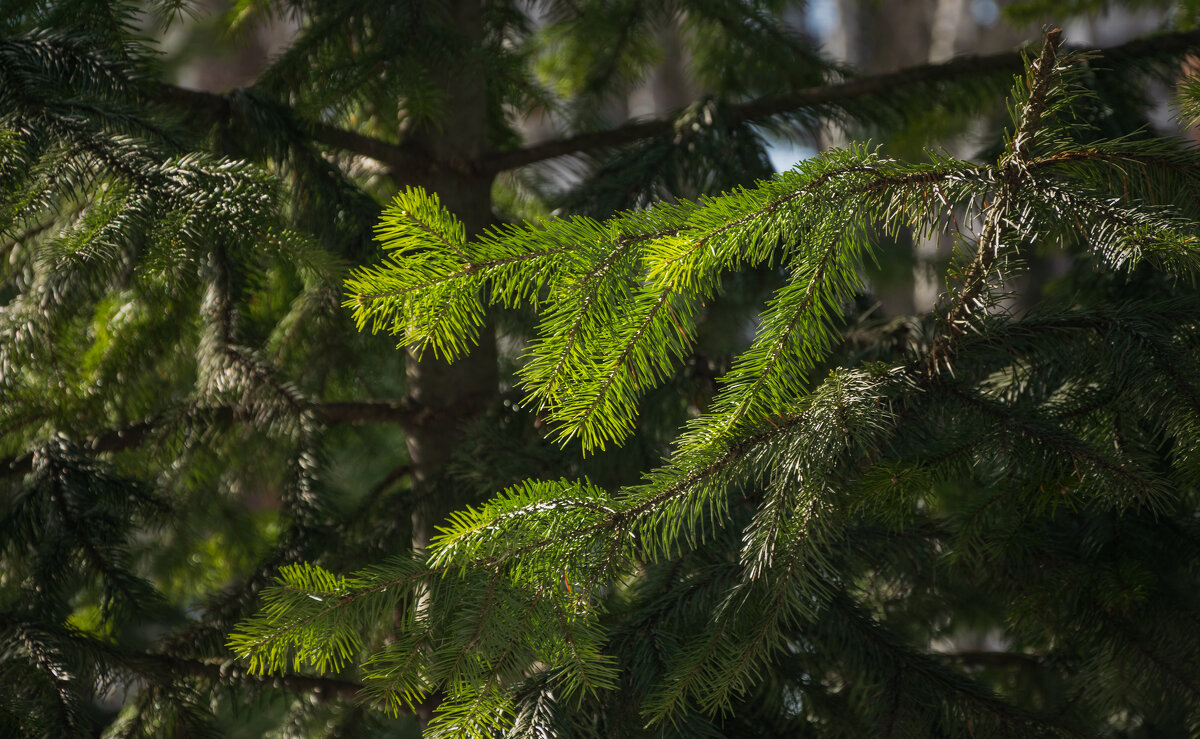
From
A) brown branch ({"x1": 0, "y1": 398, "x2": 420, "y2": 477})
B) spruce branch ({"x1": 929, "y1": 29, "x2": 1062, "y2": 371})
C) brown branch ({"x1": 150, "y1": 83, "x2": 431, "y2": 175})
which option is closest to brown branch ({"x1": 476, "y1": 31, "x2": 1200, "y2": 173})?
brown branch ({"x1": 150, "y1": 83, "x2": 431, "y2": 175})

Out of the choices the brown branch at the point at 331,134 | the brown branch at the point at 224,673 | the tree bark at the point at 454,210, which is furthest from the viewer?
the tree bark at the point at 454,210

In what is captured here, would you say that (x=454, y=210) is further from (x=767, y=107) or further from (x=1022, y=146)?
(x=1022, y=146)

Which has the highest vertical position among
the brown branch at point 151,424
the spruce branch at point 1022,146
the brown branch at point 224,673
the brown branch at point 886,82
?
the brown branch at point 886,82

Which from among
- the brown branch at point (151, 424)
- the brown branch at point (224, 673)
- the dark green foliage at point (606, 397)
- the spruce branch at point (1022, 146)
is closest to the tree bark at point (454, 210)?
the dark green foliage at point (606, 397)

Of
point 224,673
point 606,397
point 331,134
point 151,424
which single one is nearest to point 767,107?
point 331,134

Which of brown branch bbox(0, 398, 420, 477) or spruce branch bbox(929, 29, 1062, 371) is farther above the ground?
spruce branch bbox(929, 29, 1062, 371)

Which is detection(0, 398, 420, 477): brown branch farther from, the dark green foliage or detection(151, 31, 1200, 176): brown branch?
detection(151, 31, 1200, 176): brown branch

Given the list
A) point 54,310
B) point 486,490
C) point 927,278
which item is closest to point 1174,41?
point 927,278

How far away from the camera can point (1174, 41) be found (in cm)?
183

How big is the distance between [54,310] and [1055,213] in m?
1.41

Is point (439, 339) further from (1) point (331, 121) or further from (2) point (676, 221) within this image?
(1) point (331, 121)

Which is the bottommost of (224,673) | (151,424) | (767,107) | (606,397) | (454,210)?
(224,673)

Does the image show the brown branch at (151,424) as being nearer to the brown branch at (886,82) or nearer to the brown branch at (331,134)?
the brown branch at (331,134)

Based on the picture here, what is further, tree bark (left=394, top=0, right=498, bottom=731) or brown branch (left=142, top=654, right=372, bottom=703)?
tree bark (left=394, top=0, right=498, bottom=731)
